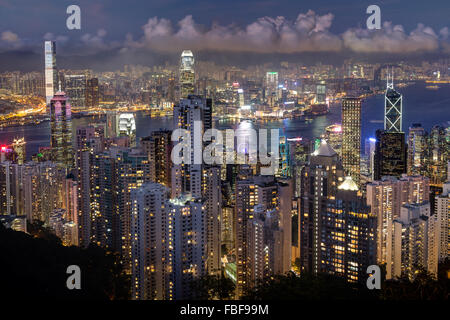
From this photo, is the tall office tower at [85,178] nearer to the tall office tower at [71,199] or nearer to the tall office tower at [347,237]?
the tall office tower at [71,199]

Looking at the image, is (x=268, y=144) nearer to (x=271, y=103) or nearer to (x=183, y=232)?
(x=271, y=103)

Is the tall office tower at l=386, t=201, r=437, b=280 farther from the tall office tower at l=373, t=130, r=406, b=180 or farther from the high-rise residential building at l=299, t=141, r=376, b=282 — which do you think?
the tall office tower at l=373, t=130, r=406, b=180

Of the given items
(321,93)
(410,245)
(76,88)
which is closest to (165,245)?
(410,245)

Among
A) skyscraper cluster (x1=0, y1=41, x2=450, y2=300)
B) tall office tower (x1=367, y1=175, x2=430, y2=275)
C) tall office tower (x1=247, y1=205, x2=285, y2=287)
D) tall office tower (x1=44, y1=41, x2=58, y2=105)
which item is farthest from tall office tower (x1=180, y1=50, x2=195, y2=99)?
tall office tower (x1=367, y1=175, x2=430, y2=275)

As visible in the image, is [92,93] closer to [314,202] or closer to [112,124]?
[112,124]

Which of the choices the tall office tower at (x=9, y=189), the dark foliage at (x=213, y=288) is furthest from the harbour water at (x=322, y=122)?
the dark foliage at (x=213, y=288)

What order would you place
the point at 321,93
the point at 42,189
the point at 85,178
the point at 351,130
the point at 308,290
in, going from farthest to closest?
the point at 351,130 < the point at 321,93 < the point at 42,189 < the point at 85,178 < the point at 308,290
